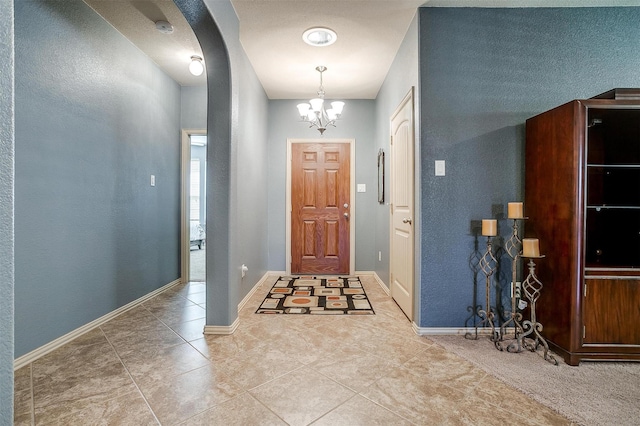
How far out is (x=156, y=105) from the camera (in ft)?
11.1

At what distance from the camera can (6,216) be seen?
26.5 inches

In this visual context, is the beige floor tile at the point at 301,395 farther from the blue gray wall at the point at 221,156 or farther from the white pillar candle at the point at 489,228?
the white pillar candle at the point at 489,228

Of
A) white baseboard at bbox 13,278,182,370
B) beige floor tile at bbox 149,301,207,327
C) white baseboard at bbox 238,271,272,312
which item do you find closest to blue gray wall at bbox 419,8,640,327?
white baseboard at bbox 238,271,272,312

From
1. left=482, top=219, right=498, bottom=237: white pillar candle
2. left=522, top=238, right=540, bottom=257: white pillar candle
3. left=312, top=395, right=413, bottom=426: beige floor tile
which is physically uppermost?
left=482, top=219, right=498, bottom=237: white pillar candle

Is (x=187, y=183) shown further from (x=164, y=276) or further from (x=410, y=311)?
(x=410, y=311)

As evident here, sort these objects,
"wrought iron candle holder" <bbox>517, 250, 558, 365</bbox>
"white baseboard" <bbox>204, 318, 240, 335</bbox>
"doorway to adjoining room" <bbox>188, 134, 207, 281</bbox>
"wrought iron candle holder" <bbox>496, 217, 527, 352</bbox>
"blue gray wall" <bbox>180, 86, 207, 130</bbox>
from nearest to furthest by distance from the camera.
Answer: "wrought iron candle holder" <bbox>517, 250, 558, 365</bbox> < "wrought iron candle holder" <bbox>496, 217, 527, 352</bbox> < "white baseboard" <bbox>204, 318, 240, 335</bbox> < "blue gray wall" <bbox>180, 86, 207, 130</bbox> < "doorway to adjoining room" <bbox>188, 134, 207, 281</bbox>

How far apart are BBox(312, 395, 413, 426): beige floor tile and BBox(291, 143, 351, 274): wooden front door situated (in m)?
2.93

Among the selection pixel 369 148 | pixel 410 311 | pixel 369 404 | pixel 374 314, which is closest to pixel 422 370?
pixel 369 404

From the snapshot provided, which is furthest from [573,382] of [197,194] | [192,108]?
[197,194]

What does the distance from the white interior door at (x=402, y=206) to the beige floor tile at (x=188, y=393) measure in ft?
5.19

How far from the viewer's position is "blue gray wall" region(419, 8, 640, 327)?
7.65ft

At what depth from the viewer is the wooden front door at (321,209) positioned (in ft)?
14.4

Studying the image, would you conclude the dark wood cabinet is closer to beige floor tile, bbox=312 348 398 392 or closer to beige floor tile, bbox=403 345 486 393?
beige floor tile, bbox=403 345 486 393

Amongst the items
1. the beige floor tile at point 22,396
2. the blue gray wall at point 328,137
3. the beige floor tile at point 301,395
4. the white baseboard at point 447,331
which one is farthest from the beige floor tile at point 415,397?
the blue gray wall at point 328,137
